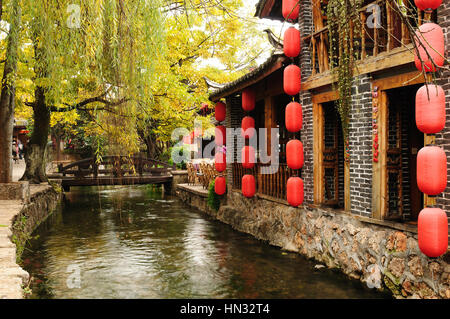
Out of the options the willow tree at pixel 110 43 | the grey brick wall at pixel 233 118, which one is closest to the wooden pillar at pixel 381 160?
the willow tree at pixel 110 43

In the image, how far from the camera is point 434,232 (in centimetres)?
490

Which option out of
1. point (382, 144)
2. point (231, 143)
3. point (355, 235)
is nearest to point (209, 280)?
point (355, 235)

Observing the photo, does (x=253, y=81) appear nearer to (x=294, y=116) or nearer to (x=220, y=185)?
(x=294, y=116)

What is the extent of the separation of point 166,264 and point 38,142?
8.61 metres

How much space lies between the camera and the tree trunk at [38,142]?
1460 cm

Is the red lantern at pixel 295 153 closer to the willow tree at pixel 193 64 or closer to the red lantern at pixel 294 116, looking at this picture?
the red lantern at pixel 294 116

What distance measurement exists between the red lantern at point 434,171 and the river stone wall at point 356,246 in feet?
2.68

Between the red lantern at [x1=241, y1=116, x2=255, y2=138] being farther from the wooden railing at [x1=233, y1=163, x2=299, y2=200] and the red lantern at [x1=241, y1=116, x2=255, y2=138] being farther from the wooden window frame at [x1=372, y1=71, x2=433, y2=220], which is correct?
the wooden window frame at [x1=372, y1=71, x2=433, y2=220]

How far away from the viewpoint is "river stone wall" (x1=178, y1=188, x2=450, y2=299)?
17.8 ft

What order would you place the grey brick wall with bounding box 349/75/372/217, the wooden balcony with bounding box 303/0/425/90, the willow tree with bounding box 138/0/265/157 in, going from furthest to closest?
the willow tree with bounding box 138/0/265/157 < the grey brick wall with bounding box 349/75/372/217 < the wooden balcony with bounding box 303/0/425/90

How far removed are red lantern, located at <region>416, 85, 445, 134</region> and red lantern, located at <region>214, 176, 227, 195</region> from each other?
27.5 feet

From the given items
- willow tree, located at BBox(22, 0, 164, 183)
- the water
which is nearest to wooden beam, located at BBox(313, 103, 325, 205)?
the water

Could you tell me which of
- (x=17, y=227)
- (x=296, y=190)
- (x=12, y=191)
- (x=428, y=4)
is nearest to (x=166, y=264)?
(x=296, y=190)
